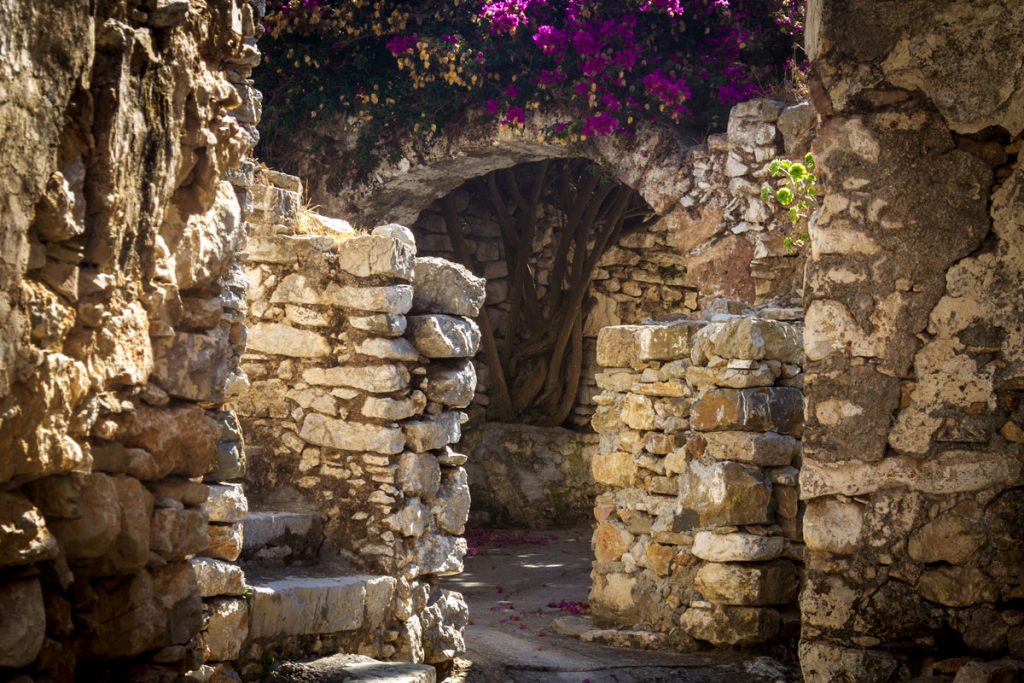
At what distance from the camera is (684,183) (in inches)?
317

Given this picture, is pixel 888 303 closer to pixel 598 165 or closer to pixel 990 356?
pixel 990 356

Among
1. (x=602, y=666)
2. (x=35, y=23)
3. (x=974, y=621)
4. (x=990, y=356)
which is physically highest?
(x=35, y=23)

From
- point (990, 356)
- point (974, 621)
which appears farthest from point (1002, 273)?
point (974, 621)

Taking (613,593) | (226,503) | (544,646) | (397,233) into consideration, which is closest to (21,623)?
(226,503)

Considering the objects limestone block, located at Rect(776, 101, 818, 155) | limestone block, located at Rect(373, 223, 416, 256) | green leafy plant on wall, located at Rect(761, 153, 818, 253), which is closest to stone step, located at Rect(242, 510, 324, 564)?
limestone block, located at Rect(373, 223, 416, 256)

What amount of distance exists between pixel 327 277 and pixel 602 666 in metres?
2.18

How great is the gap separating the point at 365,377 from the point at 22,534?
270cm

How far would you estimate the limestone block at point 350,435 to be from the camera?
4660 mm

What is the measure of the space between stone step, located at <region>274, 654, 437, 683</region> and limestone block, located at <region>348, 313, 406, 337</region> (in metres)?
1.30

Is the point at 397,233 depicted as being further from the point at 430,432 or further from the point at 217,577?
the point at 217,577

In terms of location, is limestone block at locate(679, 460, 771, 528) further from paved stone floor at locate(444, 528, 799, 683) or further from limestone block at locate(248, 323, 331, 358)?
limestone block at locate(248, 323, 331, 358)

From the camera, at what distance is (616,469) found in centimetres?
617

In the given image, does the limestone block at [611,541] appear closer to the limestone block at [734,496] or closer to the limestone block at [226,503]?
the limestone block at [734,496]

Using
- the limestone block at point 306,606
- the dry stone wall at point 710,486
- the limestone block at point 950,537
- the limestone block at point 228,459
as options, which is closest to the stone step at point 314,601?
the limestone block at point 306,606
